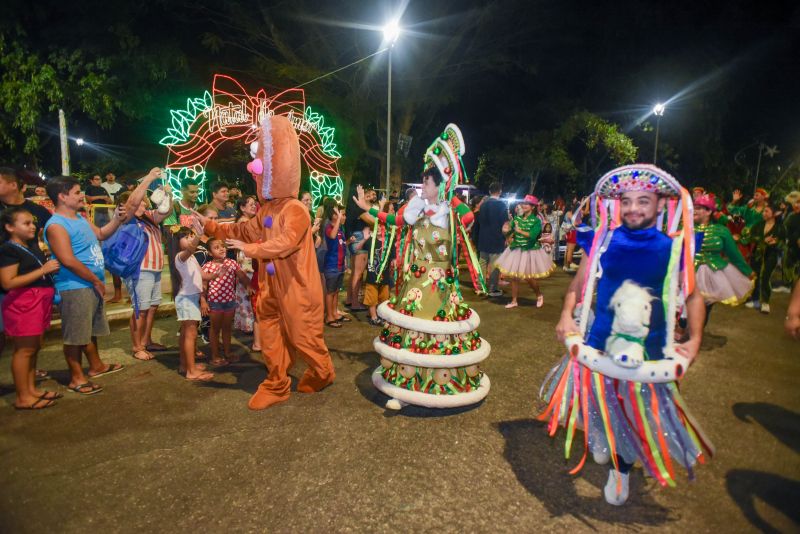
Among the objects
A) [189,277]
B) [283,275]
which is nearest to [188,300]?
[189,277]

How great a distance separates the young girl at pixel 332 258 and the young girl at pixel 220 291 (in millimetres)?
1588

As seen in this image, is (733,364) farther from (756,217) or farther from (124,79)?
(124,79)

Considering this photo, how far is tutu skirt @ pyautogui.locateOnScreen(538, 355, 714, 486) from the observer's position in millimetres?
2672

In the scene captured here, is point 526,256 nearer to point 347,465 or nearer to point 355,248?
point 355,248

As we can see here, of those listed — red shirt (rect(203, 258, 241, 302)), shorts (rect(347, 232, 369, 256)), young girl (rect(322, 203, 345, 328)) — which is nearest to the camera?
red shirt (rect(203, 258, 241, 302))

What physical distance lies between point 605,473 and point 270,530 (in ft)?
7.57

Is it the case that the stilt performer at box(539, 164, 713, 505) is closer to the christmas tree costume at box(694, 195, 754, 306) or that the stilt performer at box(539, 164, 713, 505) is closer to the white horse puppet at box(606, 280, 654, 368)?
the white horse puppet at box(606, 280, 654, 368)

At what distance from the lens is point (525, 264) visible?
8.27 m

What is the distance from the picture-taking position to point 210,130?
34.0 ft

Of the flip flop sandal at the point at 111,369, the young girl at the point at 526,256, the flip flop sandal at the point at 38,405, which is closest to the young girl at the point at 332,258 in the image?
the flip flop sandal at the point at 111,369

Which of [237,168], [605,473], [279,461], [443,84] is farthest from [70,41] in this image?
[605,473]

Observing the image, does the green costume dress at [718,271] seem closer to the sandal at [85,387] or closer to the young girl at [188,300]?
the young girl at [188,300]

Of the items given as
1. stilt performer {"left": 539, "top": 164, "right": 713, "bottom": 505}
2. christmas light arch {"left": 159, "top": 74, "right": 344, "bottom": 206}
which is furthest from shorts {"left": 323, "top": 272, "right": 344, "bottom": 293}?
stilt performer {"left": 539, "top": 164, "right": 713, "bottom": 505}

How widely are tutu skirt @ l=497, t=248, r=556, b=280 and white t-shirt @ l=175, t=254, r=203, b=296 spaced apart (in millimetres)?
5335
